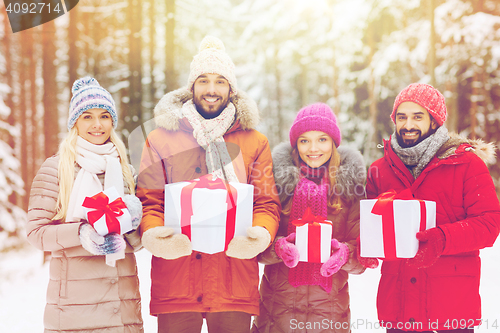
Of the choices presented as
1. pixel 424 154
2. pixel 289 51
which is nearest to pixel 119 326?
pixel 424 154

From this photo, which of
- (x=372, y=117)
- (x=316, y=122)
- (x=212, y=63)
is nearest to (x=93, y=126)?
(x=212, y=63)

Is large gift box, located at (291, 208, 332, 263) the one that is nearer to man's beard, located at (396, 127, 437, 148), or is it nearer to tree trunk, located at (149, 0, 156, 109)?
man's beard, located at (396, 127, 437, 148)

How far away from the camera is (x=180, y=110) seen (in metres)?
2.52

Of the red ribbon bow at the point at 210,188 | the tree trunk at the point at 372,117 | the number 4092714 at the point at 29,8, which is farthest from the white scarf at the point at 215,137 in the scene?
the tree trunk at the point at 372,117

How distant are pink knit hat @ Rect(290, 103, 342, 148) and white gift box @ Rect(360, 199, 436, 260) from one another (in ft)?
2.09

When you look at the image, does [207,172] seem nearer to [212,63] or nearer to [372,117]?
[212,63]

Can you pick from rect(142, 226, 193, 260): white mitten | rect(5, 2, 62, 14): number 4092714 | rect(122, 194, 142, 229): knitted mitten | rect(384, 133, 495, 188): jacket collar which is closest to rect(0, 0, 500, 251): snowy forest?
rect(5, 2, 62, 14): number 4092714

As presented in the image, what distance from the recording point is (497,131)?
6.38 metres

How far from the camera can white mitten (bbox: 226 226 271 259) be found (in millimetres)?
2049

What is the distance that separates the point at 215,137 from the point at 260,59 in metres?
5.27

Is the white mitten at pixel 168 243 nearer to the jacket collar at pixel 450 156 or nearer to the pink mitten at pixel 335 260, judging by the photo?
the pink mitten at pixel 335 260

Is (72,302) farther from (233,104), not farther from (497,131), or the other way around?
(497,131)

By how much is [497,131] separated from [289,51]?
4309 mm

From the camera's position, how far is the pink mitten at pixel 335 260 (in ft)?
7.34
